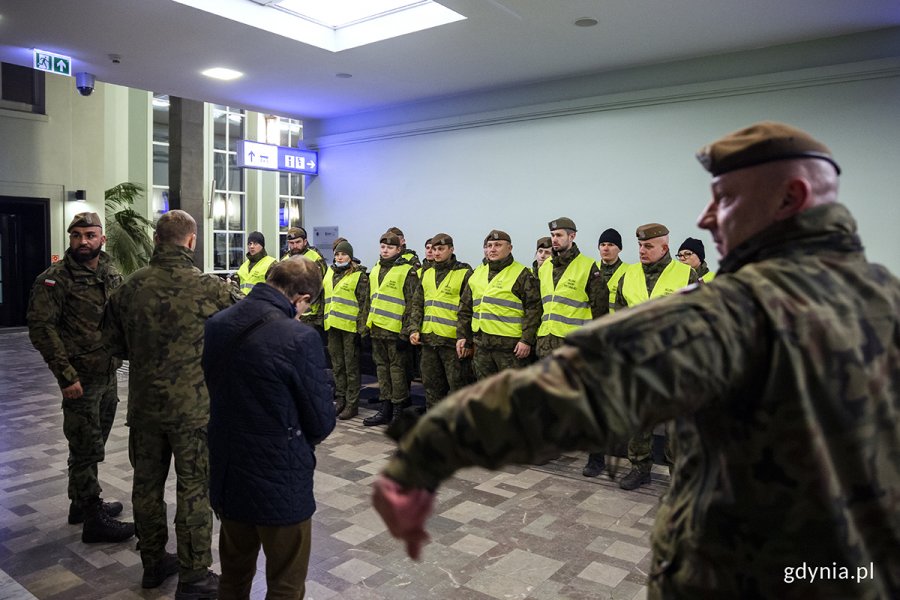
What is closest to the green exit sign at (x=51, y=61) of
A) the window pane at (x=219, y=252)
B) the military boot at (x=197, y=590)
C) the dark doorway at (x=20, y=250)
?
the military boot at (x=197, y=590)

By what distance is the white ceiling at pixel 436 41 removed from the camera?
5441 mm

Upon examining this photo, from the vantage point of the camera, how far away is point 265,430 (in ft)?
8.01

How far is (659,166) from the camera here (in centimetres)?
705

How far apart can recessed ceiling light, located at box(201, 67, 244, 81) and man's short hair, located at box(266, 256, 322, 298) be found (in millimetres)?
5829

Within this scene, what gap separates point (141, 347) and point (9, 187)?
39.5 ft

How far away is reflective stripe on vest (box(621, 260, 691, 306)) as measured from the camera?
202 inches

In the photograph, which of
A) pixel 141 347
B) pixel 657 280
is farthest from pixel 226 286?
pixel 657 280

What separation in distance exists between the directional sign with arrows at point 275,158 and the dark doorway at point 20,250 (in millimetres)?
6618

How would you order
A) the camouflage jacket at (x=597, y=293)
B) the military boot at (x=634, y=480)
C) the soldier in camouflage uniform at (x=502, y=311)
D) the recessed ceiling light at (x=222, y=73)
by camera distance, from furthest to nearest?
the recessed ceiling light at (x=222, y=73) → the soldier in camouflage uniform at (x=502, y=311) → the camouflage jacket at (x=597, y=293) → the military boot at (x=634, y=480)

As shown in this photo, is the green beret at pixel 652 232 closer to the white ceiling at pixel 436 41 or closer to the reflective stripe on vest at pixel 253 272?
the white ceiling at pixel 436 41

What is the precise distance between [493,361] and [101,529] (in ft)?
11.5

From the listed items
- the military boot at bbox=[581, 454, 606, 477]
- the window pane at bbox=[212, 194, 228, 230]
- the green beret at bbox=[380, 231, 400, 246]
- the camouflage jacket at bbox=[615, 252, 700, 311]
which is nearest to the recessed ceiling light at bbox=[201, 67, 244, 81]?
the green beret at bbox=[380, 231, 400, 246]

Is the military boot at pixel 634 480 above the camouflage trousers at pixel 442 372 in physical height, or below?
below

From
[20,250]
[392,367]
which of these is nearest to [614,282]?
[392,367]
